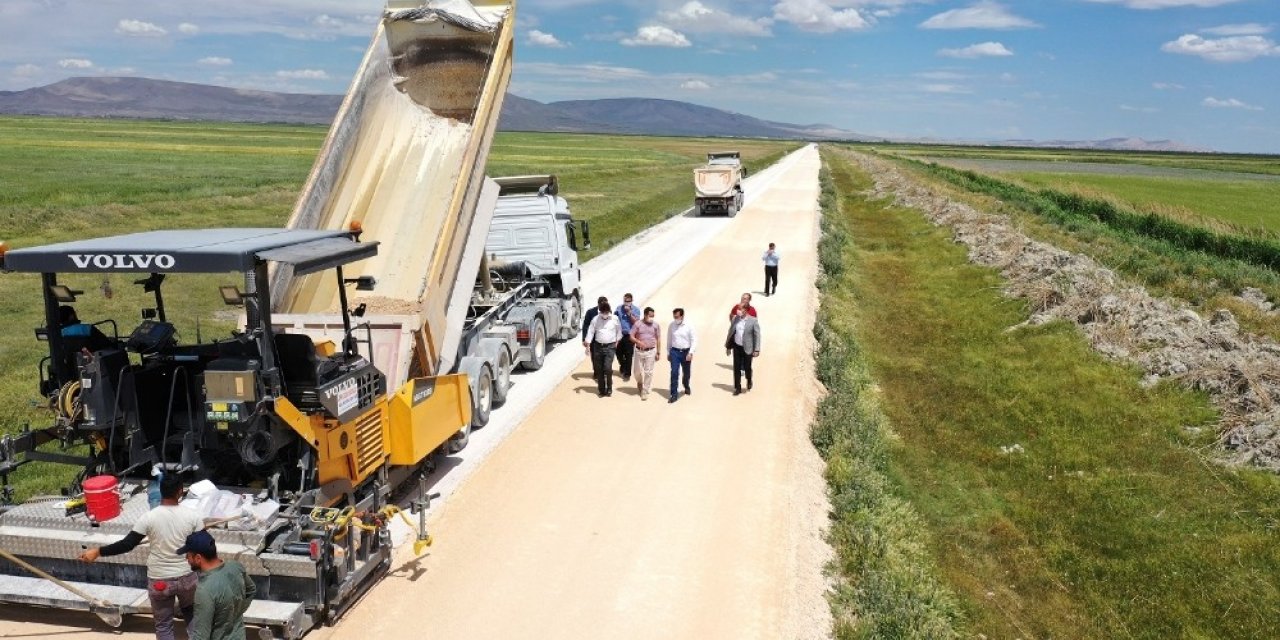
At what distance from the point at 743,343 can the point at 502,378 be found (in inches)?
154

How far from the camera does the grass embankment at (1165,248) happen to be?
20000 mm

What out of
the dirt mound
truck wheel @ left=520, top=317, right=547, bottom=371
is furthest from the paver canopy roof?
the dirt mound

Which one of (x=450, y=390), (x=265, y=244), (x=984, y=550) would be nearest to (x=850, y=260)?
(x=984, y=550)

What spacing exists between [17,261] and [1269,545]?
13.1 m

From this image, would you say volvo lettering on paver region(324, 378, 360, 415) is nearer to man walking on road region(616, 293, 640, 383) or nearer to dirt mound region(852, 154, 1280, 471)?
man walking on road region(616, 293, 640, 383)

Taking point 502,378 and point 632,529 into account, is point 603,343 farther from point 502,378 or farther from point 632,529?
point 632,529

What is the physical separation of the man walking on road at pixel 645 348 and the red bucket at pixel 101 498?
795 cm

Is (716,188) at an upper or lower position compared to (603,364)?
upper

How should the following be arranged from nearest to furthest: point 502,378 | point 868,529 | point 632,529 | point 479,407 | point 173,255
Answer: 1. point 173,255
2. point 632,529
3. point 868,529
4. point 479,407
5. point 502,378

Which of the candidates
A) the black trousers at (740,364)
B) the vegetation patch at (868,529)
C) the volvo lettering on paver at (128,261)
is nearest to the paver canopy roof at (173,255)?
the volvo lettering on paver at (128,261)

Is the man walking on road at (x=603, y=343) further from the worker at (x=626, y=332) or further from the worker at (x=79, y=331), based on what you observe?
the worker at (x=79, y=331)

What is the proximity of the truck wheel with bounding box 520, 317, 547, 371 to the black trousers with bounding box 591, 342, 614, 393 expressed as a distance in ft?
5.04

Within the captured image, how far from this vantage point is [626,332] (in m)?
14.2

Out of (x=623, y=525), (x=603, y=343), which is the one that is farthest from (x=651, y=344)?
(x=623, y=525)
